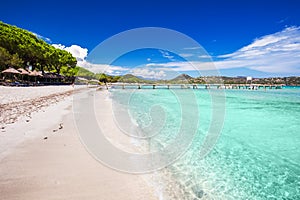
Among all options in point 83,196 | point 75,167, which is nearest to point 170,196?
point 83,196

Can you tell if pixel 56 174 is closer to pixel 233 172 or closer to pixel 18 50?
pixel 233 172

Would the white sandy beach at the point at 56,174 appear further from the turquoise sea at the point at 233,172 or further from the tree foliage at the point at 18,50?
the tree foliage at the point at 18,50

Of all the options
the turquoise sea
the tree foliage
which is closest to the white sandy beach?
the turquoise sea

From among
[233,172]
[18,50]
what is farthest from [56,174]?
[18,50]

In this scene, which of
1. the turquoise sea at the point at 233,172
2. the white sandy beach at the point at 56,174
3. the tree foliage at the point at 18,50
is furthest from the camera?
the tree foliage at the point at 18,50

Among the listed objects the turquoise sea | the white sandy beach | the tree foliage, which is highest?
the tree foliage

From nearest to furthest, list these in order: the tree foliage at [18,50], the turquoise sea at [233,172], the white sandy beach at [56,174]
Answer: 1. the white sandy beach at [56,174]
2. the turquoise sea at [233,172]
3. the tree foliage at [18,50]

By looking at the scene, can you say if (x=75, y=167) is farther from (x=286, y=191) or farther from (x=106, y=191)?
(x=286, y=191)

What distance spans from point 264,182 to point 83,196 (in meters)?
3.64

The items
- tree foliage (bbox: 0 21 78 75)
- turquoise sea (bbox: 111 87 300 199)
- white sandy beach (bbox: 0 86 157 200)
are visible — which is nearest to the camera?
white sandy beach (bbox: 0 86 157 200)

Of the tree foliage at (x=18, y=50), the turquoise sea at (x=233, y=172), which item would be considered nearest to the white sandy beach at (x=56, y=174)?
the turquoise sea at (x=233, y=172)

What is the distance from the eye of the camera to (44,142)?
4930 mm

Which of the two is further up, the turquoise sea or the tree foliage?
the tree foliage

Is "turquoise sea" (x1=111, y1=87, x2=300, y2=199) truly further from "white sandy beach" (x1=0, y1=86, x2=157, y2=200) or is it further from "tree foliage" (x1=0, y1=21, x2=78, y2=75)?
"tree foliage" (x1=0, y1=21, x2=78, y2=75)
